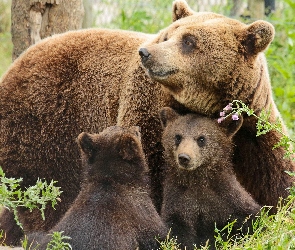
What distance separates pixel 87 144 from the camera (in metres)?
7.26

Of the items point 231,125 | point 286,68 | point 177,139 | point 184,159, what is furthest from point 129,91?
point 286,68

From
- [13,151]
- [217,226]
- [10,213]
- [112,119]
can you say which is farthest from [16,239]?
[217,226]

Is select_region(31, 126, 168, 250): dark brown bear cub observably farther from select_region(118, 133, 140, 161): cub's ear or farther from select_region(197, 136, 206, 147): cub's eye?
select_region(197, 136, 206, 147): cub's eye

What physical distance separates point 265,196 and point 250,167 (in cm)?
Answer: 38

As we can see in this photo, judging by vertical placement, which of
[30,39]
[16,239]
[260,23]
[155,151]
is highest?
[260,23]

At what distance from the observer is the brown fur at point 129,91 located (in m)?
7.48

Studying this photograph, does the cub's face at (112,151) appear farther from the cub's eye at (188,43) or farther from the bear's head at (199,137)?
the cub's eye at (188,43)

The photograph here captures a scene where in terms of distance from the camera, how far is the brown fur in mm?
7480

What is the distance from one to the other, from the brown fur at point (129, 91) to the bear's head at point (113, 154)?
0.60m

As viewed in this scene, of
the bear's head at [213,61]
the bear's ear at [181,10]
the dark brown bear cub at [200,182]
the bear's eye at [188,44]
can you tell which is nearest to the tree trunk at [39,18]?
the bear's ear at [181,10]

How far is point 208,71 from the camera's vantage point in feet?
24.6

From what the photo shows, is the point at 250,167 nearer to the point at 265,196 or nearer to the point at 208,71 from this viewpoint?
the point at 265,196

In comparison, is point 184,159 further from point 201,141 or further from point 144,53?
point 144,53

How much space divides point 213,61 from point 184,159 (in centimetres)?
108
